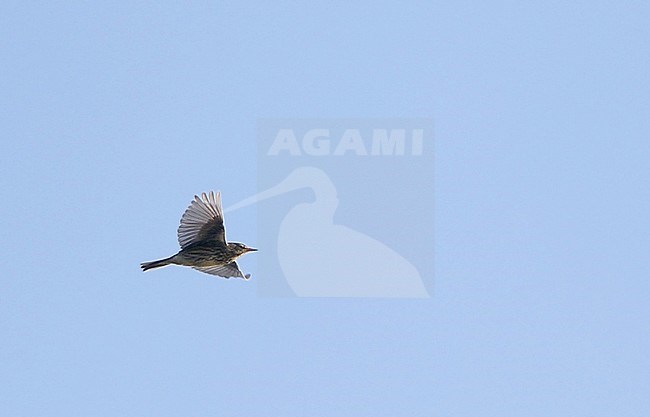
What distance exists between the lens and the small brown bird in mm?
15727

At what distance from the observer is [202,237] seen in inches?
627

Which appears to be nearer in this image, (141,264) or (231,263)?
(141,264)

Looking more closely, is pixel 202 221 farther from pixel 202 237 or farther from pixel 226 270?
pixel 226 270

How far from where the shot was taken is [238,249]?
16.3 m

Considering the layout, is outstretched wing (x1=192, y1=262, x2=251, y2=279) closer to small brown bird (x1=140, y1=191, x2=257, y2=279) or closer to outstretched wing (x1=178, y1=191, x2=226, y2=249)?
small brown bird (x1=140, y1=191, x2=257, y2=279)

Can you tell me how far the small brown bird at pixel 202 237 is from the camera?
51.6 ft

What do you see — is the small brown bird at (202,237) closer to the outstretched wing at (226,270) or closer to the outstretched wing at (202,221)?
the outstretched wing at (202,221)

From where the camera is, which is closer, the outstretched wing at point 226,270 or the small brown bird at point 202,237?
the small brown bird at point 202,237

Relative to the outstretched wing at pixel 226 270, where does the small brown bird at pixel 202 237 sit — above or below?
above

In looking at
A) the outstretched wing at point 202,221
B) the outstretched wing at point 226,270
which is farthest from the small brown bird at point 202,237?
the outstretched wing at point 226,270

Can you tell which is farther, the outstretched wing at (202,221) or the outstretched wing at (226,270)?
the outstretched wing at (226,270)

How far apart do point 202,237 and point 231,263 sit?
89 centimetres

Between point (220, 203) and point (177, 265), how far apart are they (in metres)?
1.07

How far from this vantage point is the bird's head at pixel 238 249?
16.2 m
